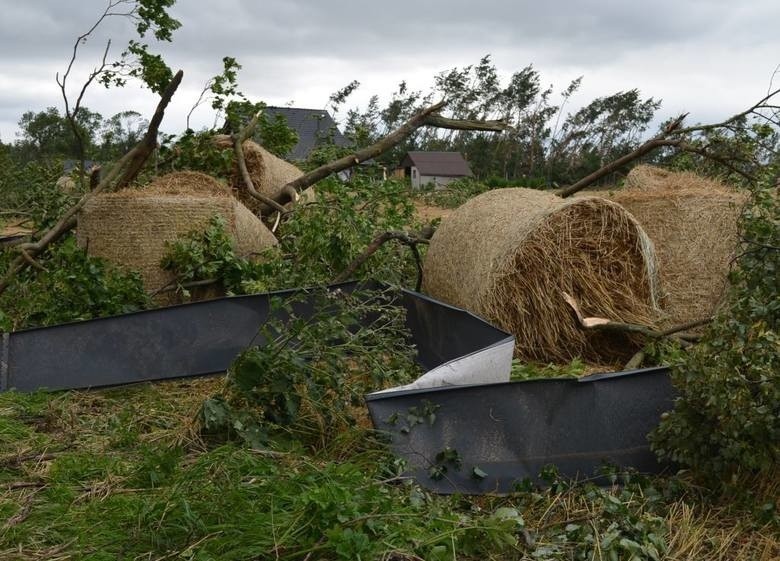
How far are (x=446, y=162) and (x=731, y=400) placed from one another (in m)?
43.9

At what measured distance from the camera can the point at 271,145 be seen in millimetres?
10492

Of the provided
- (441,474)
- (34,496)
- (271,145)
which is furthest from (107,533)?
(271,145)

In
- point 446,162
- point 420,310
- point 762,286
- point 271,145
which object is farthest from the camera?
point 446,162

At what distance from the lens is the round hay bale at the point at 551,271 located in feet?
19.9

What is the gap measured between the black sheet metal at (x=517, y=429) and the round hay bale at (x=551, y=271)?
2113mm

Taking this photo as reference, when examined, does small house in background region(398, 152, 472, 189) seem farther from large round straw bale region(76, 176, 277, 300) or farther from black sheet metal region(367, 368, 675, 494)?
black sheet metal region(367, 368, 675, 494)

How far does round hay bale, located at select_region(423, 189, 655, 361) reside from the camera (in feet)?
19.9

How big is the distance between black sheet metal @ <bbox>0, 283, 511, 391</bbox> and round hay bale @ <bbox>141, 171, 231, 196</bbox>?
74.3 inches

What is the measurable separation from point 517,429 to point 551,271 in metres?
2.61

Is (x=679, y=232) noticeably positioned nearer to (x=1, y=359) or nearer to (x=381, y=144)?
(x=381, y=144)

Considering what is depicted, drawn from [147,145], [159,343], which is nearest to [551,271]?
[159,343]

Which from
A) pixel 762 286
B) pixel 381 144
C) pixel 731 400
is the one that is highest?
pixel 381 144

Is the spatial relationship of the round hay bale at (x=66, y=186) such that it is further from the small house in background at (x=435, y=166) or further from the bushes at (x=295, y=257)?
the small house in background at (x=435, y=166)

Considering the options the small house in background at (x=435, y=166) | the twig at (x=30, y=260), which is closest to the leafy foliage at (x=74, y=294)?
the twig at (x=30, y=260)
